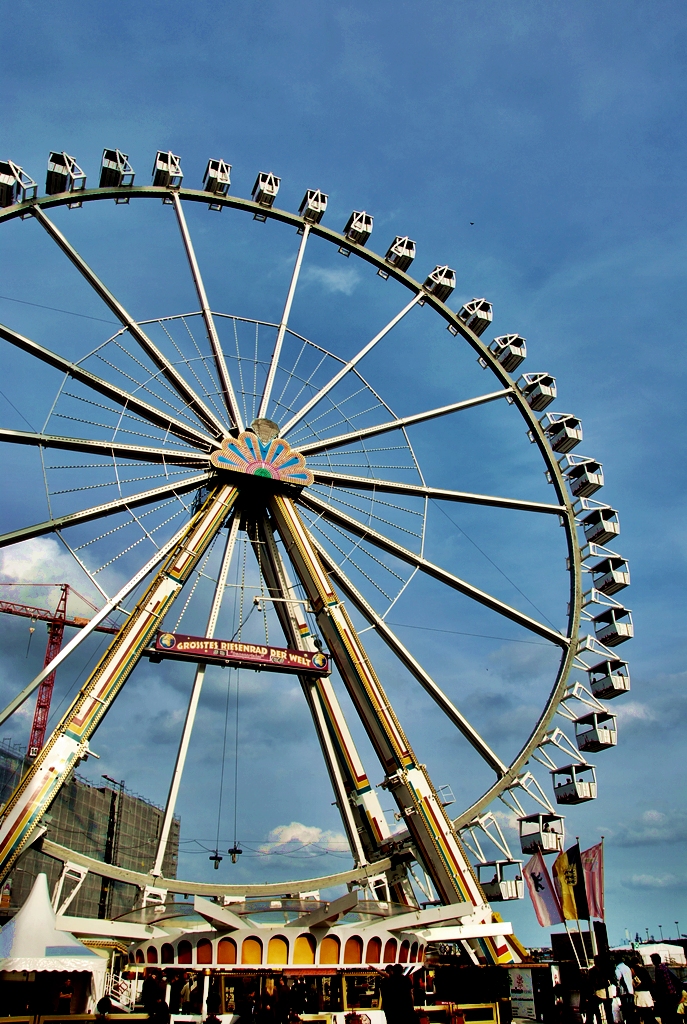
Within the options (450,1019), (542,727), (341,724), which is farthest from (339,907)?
(542,727)

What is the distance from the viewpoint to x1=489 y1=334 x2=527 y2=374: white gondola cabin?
33656 millimetres

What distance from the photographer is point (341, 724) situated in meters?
25.9

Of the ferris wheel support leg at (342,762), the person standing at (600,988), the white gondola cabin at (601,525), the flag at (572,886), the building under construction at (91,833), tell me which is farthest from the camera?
the building under construction at (91,833)

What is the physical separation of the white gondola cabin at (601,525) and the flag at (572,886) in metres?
13.1

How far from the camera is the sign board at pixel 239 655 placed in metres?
23.8

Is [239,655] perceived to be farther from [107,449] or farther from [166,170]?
[166,170]

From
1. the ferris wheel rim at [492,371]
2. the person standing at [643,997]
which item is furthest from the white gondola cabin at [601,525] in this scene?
the person standing at [643,997]

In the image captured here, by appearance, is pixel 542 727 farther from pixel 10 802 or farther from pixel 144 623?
pixel 10 802

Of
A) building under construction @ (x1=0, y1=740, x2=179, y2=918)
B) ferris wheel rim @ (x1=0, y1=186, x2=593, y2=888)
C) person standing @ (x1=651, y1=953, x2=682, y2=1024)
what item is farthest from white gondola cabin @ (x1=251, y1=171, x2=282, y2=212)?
building under construction @ (x1=0, y1=740, x2=179, y2=918)

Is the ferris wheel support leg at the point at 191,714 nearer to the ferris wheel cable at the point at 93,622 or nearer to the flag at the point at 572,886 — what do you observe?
the ferris wheel cable at the point at 93,622

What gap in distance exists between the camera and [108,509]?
81.1 ft

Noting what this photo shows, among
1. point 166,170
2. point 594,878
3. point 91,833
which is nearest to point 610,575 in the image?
point 594,878

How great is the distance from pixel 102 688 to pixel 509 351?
20.8 m

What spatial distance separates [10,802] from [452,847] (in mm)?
11820
